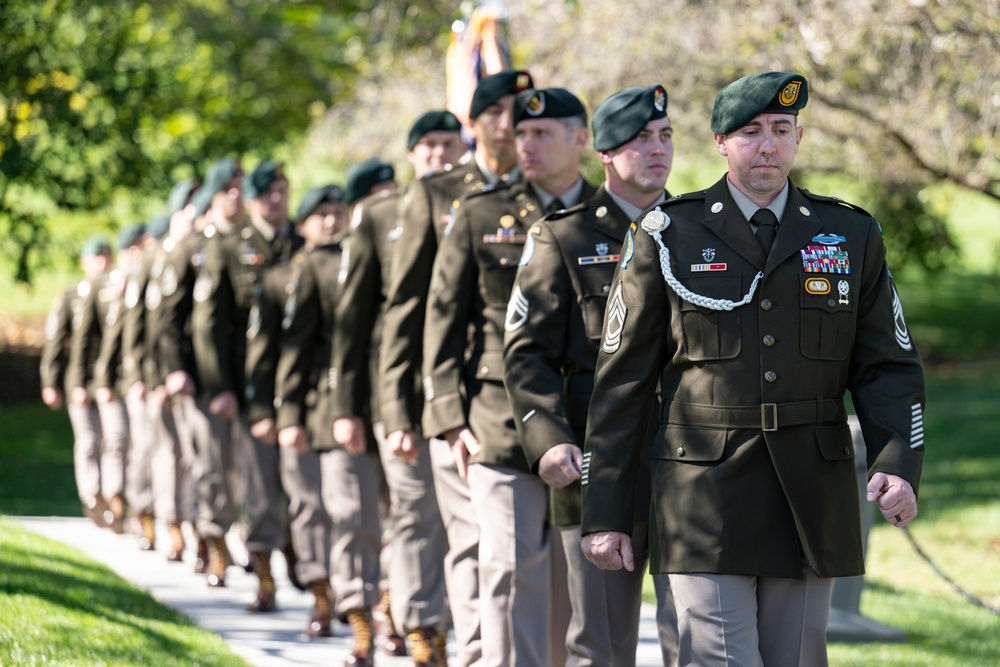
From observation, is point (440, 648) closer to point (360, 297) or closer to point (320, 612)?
point (320, 612)

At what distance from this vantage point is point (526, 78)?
686cm

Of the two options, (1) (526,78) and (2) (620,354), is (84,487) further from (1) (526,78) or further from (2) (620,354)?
(2) (620,354)

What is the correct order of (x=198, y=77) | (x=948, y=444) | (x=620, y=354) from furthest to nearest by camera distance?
(x=198, y=77), (x=948, y=444), (x=620, y=354)

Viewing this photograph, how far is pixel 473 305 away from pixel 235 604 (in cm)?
424

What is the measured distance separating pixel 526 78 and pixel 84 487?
8.60 metres

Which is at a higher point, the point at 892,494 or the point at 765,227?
the point at 765,227

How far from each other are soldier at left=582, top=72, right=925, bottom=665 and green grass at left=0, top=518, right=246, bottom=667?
2.92m

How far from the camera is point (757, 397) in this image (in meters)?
4.55

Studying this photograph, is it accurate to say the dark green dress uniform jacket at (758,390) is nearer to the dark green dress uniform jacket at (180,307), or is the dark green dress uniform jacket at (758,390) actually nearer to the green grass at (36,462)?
the dark green dress uniform jacket at (180,307)

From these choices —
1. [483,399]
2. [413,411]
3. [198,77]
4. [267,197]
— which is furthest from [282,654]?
[198,77]

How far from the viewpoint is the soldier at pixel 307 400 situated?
895 cm

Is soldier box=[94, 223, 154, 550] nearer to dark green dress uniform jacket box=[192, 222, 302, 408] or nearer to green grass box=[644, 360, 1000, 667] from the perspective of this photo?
dark green dress uniform jacket box=[192, 222, 302, 408]

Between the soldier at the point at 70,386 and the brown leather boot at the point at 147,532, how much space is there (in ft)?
4.08

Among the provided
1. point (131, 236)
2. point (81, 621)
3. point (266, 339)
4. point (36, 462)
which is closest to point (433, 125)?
point (266, 339)
